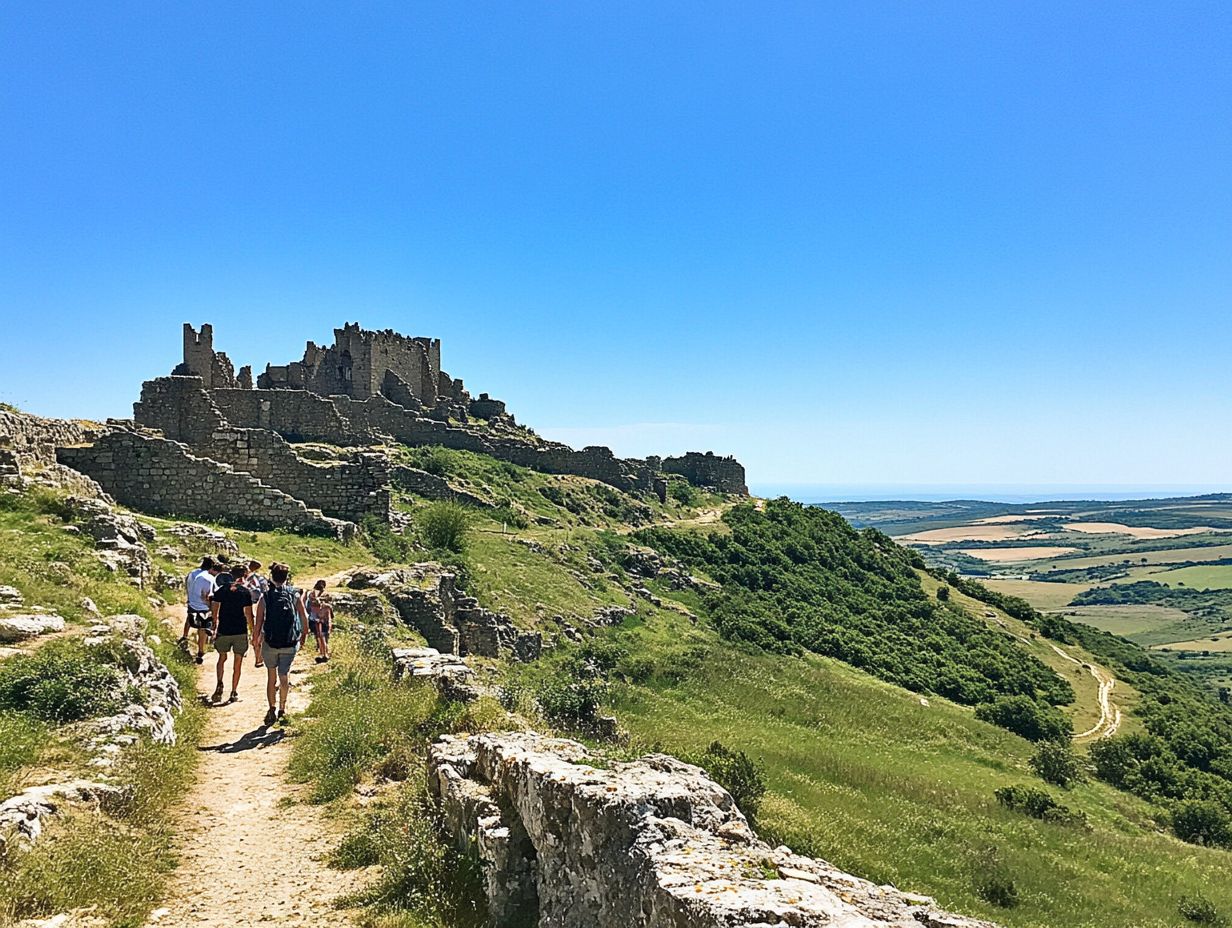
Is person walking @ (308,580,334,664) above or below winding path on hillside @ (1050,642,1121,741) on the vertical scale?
above

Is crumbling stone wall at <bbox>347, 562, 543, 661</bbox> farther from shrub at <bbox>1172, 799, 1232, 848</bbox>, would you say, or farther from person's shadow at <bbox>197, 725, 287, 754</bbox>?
shrub at <bbox>1172, 799, 1232, 848</bbox>

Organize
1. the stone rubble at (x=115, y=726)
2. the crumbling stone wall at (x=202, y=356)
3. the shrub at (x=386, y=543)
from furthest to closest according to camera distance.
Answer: the crumbling stone wall at (x=202, y=356), the shrub at (x=386, y=543), the stone rubble at (x=115, y=726)

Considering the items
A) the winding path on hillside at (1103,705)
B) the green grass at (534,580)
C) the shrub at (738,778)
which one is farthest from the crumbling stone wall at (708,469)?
the shrub at (738,778)

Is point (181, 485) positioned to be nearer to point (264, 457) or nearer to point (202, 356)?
point (264, 457)

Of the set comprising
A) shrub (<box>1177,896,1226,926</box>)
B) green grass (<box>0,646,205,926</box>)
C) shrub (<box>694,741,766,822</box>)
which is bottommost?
shrub (<box>1177,896,1226,926</box>)

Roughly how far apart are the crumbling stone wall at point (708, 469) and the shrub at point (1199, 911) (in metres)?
56.0

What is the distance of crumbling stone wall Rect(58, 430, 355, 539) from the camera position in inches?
840

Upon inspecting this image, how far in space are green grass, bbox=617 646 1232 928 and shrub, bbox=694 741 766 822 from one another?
381 mm

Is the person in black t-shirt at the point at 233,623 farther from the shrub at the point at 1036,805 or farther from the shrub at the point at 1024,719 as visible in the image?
the shrub at the point at 1024,719

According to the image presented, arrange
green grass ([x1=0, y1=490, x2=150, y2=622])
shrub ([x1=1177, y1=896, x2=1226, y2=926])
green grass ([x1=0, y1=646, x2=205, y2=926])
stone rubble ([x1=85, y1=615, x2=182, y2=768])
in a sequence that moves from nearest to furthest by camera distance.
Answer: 1. green grass ([x1=0, y1=646, x2=205, y2=926])
2. stone rubble ([x1=85, y1=615, x2=182, y2=768])
3. green grass ([x1=0, y1=490, x2=150, y2=622])
4. shrub ([x1=1177, y1=896, x2=1226, y2=926])

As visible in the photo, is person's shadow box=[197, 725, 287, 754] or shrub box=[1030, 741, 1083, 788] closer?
person's shadow box=[197, 725, 287, 754]

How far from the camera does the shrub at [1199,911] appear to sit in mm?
18594

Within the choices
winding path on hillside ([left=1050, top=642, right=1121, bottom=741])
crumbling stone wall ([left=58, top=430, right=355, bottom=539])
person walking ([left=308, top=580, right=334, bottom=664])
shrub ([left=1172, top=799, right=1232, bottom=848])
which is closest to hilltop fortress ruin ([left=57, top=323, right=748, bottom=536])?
crumbling stone wall ([left=58, top=430, right=355, bottom=539])

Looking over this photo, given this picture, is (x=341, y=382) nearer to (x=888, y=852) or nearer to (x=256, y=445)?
(x=256, y=445)
